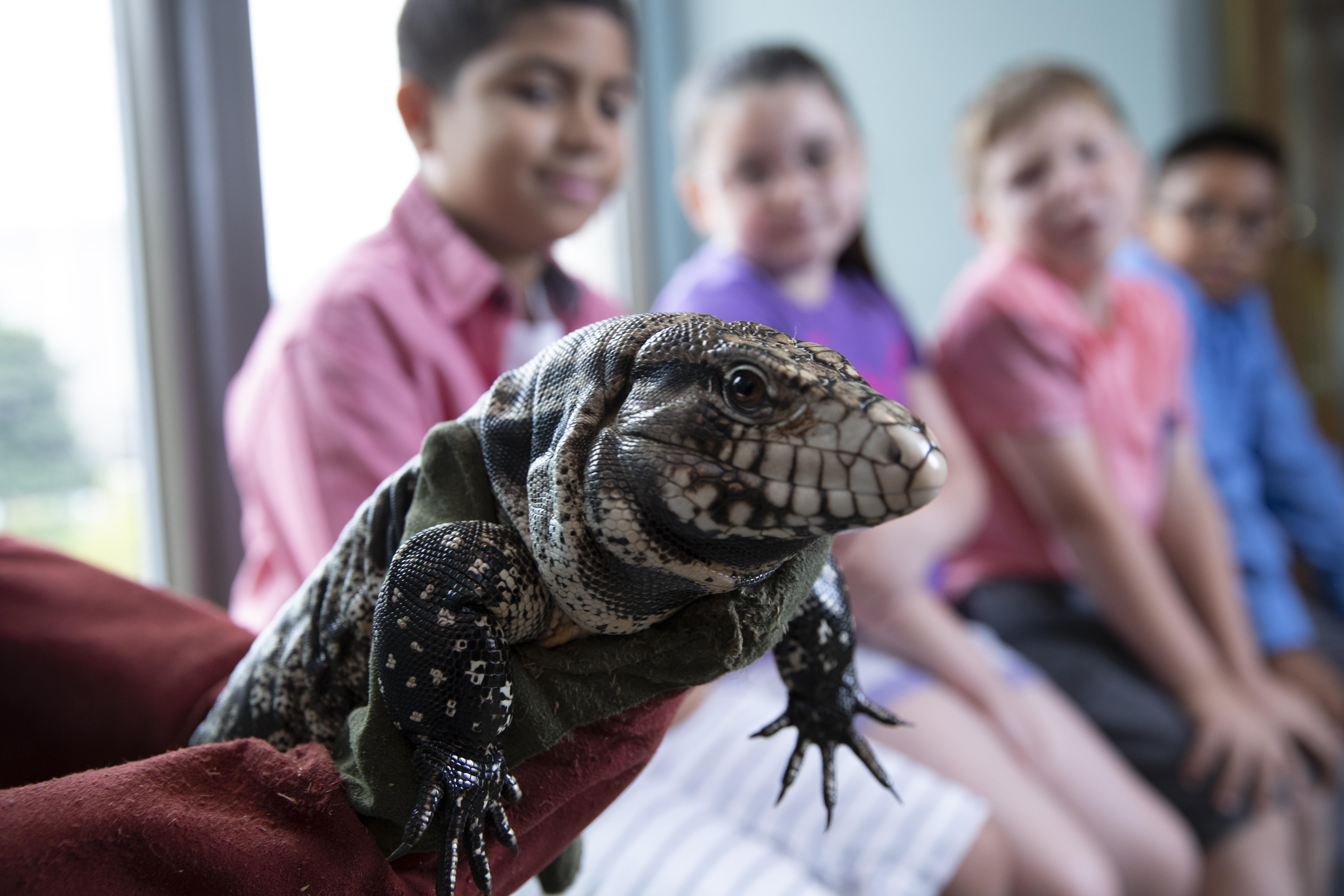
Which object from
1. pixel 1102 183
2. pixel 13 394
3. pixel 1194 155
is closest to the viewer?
pixel 13 394

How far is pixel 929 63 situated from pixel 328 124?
7.55ft

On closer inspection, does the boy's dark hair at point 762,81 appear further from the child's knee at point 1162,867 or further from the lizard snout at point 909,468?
the lizard snout at point 909,468

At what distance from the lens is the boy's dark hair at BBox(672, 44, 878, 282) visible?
1.46 m

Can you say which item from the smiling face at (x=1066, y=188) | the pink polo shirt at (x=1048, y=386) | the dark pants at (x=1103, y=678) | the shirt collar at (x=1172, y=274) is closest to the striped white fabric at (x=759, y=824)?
the dark pants at (x=1103, y=678)

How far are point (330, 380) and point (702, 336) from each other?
0.48 metres

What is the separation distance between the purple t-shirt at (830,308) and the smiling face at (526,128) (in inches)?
10.9

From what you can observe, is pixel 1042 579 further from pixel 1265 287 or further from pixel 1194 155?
pixel 1265 287

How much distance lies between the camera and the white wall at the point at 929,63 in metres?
2.56

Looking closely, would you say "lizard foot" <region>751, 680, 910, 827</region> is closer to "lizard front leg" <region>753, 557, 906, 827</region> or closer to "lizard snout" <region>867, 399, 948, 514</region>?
"lizard front leg" <region>753, 557, 906, 827</region>

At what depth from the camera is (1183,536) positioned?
69.9 inches

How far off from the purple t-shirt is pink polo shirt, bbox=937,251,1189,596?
17 cm

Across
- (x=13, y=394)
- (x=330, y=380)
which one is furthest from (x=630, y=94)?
(x=13, y=394)

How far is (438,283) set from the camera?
0.85 meters

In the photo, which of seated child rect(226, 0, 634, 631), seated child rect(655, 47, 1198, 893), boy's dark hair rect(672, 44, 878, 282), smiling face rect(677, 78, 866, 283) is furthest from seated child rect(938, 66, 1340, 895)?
seated child rect(226, 0, 634, 631)
